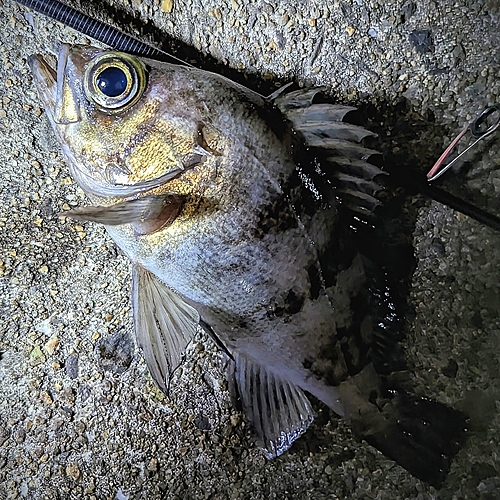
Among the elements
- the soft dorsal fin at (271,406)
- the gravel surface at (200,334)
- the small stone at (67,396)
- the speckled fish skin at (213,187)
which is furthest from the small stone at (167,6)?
the small stone at (67,396)

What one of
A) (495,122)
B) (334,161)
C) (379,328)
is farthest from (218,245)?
(495,122)

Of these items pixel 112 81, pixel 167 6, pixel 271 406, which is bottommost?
pixel 271 406

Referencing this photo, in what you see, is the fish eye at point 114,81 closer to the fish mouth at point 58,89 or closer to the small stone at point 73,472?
the fish mouth at point 58,89

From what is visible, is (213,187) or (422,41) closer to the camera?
(213,187)

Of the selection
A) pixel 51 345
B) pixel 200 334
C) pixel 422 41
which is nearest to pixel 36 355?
pixel 51 345

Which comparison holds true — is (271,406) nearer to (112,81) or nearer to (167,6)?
(112,81)

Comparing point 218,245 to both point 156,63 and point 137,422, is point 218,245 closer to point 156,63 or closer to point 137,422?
point 156,63

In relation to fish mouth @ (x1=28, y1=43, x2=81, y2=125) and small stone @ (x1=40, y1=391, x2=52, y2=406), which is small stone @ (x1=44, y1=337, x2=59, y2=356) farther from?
fish mouth @ (x1=28, y1=43, x2=81, y2=125)

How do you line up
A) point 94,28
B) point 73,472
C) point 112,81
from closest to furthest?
point 112,81, point 94,28, point 73,472
